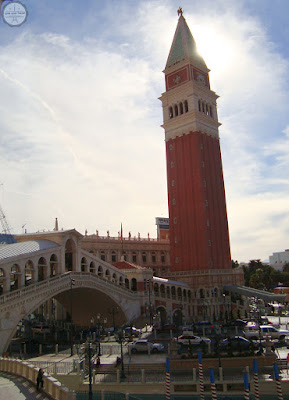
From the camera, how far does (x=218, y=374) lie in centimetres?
2925

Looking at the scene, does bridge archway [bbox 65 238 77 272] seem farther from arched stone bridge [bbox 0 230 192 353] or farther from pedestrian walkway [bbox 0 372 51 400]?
pedestrian walkway [bbox 0 372 51 400]

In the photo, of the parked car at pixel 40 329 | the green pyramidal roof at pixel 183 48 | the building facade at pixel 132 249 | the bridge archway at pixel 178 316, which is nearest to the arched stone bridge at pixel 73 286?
the bridge archway at pixel 178 316

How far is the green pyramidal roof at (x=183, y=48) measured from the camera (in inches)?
3098

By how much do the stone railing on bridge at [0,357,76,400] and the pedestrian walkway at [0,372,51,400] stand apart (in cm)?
28

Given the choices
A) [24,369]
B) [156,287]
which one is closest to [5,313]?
[24,369]

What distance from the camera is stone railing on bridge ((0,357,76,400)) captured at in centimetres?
1775

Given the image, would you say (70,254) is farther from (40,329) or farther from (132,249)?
(132,249)

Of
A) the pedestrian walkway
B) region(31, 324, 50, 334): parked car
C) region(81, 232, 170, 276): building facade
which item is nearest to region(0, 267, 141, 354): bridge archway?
region(31, 324, 50, 334): parked car

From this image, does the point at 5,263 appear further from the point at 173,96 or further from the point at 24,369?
the point at 173,96

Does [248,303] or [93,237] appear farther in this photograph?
[93,237]

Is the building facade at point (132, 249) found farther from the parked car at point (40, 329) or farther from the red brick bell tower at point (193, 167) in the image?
the parked car at point (40, 329)

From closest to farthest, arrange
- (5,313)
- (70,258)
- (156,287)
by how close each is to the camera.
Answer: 1. (5,313)
2. (70,258)
3. (156,287)

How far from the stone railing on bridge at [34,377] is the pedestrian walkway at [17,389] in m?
0.28

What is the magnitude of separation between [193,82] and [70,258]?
4017 centimetres
